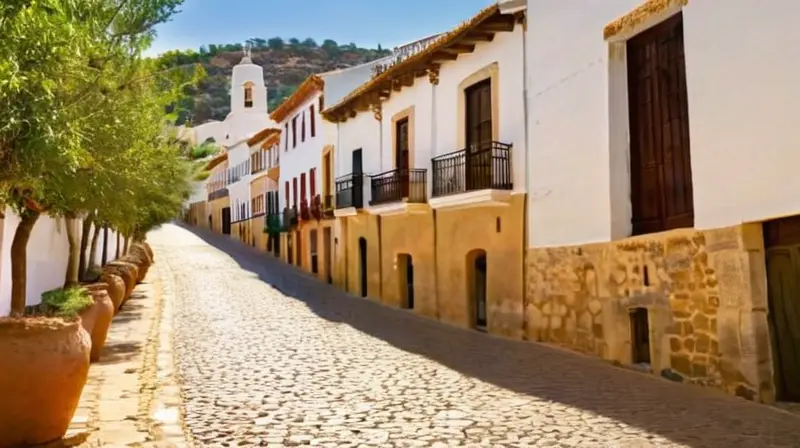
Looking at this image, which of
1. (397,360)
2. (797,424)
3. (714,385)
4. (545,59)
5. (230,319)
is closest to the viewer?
(797,424)

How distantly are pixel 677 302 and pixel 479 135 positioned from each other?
6679 mm

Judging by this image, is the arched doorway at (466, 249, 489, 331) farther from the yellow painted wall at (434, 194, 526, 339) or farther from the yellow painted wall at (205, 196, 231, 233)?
the yellow painted wall at (205, 196, 231, 233)

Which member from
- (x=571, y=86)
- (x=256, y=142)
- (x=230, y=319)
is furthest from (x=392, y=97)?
(x=256, y=142)

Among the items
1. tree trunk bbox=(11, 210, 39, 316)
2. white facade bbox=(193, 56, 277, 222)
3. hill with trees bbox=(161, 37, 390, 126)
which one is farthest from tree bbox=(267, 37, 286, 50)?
tree trunk bbox=(11, 210, 39, 316)

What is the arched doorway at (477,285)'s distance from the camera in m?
15.7

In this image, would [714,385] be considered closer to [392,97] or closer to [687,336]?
[687,336]

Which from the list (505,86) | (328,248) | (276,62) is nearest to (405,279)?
(505,86)

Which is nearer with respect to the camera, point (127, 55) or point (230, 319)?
point (127, 55)

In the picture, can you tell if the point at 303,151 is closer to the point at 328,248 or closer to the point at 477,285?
the point at 328,248

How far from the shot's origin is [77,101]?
5.34 m

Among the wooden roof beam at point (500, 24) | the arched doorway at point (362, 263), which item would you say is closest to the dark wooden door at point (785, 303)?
the wooden roof beam at point (500, 24)

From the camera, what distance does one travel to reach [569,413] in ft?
24.4

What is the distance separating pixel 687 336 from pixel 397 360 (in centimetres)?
392

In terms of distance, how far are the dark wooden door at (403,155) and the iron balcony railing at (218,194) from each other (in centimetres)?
4061
